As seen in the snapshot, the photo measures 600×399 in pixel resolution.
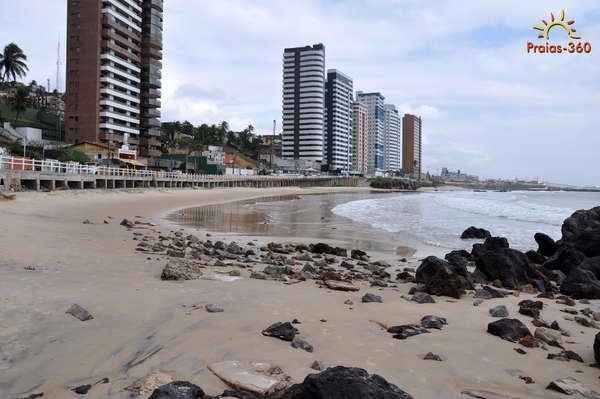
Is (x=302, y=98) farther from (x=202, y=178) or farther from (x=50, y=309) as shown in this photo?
(x=50, y=309)

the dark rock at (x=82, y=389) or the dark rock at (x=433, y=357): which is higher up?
the dark rock at (x=82, y=389)

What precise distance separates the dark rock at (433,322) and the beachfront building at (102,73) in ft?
272

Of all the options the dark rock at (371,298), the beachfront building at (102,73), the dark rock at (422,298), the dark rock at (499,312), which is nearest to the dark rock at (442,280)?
the dark rock at (422,298)

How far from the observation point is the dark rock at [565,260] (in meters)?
13.6

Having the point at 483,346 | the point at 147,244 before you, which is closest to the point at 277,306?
the point at 483,346

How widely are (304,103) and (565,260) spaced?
17532 centimetres

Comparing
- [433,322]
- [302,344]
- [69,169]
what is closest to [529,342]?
[433,322]

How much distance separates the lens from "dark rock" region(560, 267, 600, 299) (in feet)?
32.6

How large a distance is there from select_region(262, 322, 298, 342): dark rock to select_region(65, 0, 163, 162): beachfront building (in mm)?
83014

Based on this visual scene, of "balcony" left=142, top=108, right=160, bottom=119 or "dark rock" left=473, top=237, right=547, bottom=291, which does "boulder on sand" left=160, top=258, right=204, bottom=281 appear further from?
"balcony" left=142, top=108, right=160, bottom=119

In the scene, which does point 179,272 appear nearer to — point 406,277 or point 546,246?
point 406,277

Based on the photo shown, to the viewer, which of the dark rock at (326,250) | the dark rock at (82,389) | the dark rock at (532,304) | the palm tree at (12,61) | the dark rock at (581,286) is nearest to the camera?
the dark rock at (82,389)

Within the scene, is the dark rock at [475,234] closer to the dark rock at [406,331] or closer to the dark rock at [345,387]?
the dark rock at [406,331]

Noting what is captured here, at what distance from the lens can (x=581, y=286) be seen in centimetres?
1004
